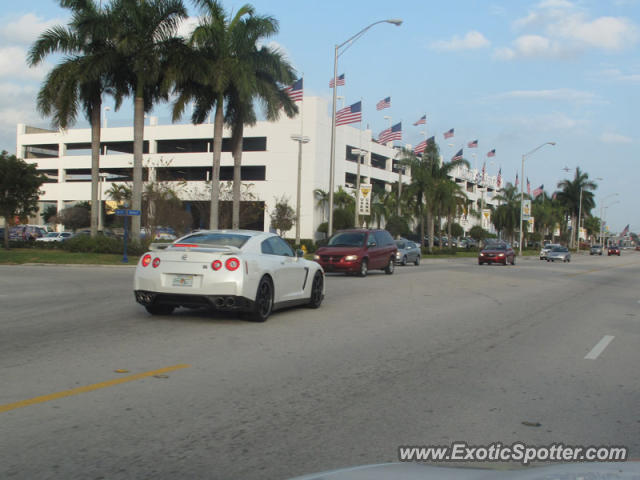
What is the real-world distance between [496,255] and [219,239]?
104 feet

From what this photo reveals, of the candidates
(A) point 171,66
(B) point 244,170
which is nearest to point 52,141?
(B) point 244,170

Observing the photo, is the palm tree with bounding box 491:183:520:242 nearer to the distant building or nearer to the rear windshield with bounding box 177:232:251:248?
the distant building

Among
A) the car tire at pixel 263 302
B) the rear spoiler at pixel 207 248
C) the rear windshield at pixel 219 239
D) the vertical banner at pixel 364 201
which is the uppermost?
the vertical banner at pixel 364 201

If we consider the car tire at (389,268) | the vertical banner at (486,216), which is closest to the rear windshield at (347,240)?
the car tire at (389,268)

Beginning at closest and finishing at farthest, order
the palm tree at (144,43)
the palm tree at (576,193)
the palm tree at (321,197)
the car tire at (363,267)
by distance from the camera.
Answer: the car tire at (363,267), the palm tree at (144,43), the palm tree at (321,197), the palm tree at (576,193)

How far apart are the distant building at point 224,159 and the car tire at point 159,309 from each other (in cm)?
4361

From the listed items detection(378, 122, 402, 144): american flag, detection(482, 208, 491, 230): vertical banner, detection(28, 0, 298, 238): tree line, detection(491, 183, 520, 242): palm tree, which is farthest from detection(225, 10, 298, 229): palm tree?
detection(491, 183, 520, 242): palm tree

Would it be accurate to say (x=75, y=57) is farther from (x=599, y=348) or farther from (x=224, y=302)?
(x=599, y=348)

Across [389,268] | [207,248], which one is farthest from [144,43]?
[207,248]

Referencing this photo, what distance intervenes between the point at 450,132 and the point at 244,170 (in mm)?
21840

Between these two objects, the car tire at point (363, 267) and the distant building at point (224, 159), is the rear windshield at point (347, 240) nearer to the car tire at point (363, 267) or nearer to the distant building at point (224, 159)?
the car tire at point (363, 267)

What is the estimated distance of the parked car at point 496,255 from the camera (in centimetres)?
4038

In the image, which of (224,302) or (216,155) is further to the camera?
(216,155)

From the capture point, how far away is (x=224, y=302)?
401 inches
